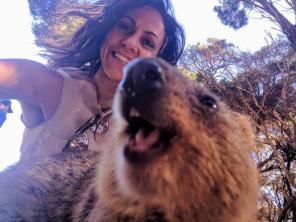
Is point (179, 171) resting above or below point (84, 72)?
above

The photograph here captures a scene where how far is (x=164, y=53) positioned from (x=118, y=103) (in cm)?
292

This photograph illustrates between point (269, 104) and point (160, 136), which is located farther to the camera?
point (269, 104)

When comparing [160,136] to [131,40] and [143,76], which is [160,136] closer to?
[143,76]

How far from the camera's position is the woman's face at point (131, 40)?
408 cm

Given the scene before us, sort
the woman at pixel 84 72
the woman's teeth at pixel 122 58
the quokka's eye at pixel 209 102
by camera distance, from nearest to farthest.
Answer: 1. the quokka's eye at pixel 209 102
2. the woman at pixel 84 72
3. the woman's teeth at pixel 122 58

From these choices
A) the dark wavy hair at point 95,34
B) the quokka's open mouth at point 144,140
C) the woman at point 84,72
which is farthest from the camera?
the dark wavy hair at point 95,34

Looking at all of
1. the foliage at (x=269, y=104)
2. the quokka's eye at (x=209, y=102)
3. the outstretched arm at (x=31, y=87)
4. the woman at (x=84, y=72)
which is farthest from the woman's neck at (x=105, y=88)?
the foliage at (x=269, y=104)

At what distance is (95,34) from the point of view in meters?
4.50

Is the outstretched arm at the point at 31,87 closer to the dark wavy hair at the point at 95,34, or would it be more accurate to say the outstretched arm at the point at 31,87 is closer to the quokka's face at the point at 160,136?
the dark wavy hair at the point at 95,34

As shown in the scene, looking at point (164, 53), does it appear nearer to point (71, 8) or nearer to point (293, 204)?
point (71, 8)

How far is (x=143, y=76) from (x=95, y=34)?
282 centimetres

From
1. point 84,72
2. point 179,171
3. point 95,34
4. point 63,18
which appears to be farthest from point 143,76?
point 63,18

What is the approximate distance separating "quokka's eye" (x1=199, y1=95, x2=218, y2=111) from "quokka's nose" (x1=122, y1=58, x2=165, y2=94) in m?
0.43

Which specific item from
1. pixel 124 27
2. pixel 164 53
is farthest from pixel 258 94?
pixel 124 27
